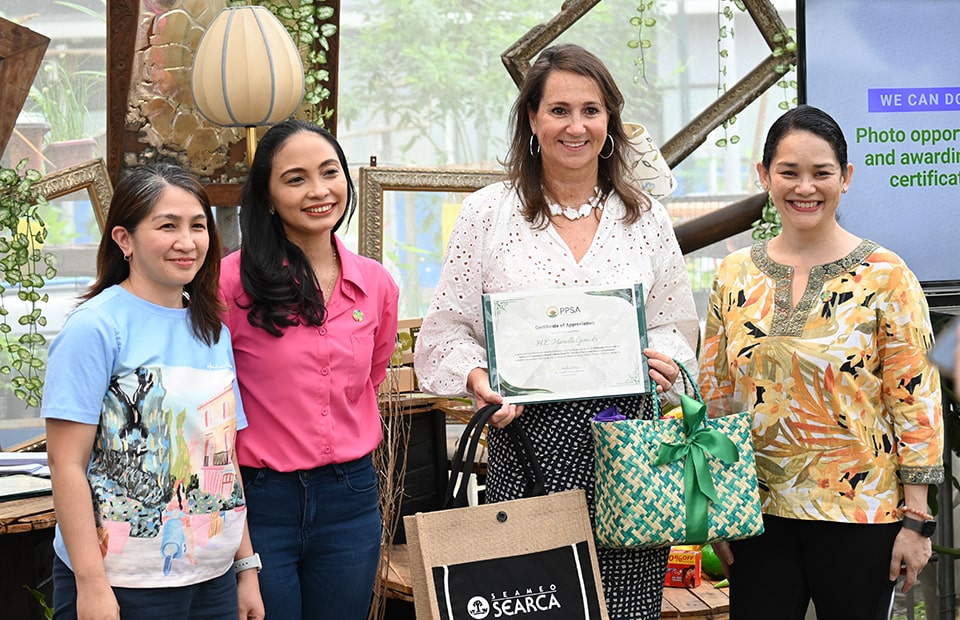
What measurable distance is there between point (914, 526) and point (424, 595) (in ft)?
3.24

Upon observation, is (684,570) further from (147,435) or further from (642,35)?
(642,35)

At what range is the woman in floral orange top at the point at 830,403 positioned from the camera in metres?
2.20

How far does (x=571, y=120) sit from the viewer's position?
2.24 meters

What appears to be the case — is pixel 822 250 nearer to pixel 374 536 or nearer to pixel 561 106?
pixel 561 106

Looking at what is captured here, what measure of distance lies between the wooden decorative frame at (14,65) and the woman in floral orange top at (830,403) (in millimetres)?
2328

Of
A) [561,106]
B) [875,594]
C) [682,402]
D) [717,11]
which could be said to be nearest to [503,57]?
[717,11]

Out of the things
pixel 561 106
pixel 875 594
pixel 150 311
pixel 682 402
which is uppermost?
pixel 561 106

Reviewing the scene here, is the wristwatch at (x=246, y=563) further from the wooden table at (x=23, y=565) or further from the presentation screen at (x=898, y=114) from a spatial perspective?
the presentation screen at (x=898, y=114)

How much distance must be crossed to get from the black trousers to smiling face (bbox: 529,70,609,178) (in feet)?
2.80

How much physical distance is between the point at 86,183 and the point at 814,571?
2.56m

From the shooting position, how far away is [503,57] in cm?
398

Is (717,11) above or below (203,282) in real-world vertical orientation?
above

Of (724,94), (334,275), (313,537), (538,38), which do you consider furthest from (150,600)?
(724,94)

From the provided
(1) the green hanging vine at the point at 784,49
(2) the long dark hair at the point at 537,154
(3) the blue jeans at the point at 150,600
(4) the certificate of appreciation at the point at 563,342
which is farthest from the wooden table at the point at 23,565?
(1) the green hanging vine at the point at 784,49
